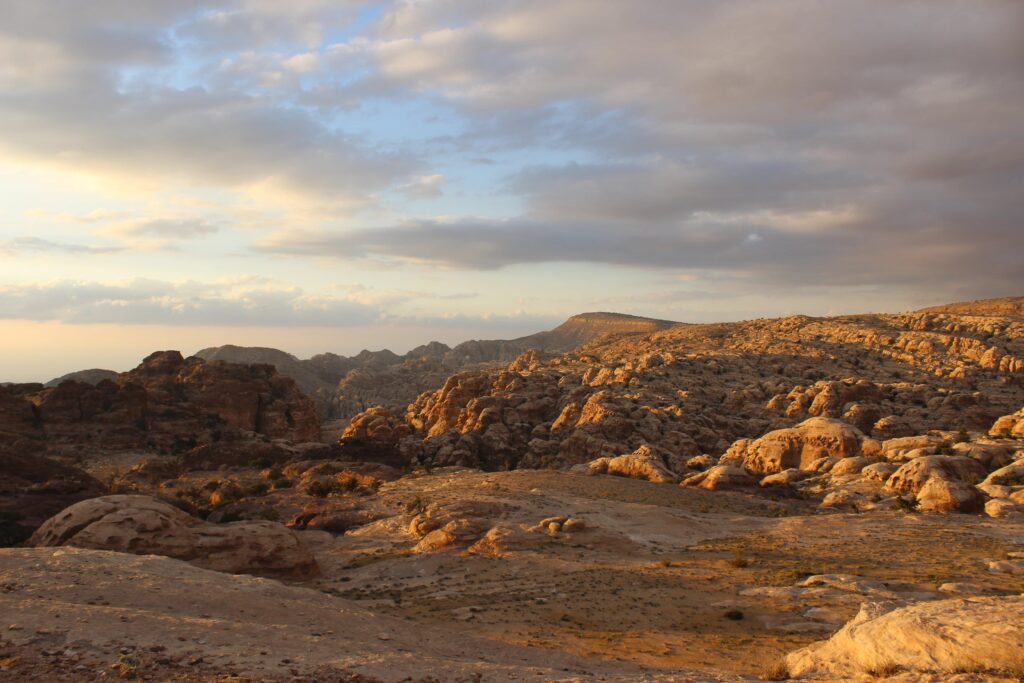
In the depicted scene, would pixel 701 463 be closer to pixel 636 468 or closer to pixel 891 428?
pixel 636 468

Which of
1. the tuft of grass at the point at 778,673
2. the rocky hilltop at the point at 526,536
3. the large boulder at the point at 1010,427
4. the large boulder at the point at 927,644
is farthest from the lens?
the large boulder at the point at 1010,427

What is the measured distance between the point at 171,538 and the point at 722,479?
91.3 ft

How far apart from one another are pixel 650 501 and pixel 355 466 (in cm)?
1851

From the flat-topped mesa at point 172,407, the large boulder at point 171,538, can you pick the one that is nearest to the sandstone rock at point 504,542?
the large boulder at point 171,538

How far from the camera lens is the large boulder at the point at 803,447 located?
44.2 metres

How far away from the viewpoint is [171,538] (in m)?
24.6

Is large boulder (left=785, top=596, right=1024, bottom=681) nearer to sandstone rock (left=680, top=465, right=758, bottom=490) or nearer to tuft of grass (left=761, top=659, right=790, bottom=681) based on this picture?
tuft of grass (left=761, top=659, right=790, bottom=681)

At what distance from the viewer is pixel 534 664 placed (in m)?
15.4

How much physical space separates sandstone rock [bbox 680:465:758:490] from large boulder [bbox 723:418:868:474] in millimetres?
4455

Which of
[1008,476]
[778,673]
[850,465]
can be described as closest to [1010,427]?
[1008,476]

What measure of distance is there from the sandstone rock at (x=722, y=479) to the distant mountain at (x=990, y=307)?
97357mm

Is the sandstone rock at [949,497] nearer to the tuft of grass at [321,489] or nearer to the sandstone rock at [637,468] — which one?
the sandstone rock at [637,468]

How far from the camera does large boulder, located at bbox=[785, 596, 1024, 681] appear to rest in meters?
12.3

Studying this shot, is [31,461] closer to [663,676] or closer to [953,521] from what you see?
[663,676]
